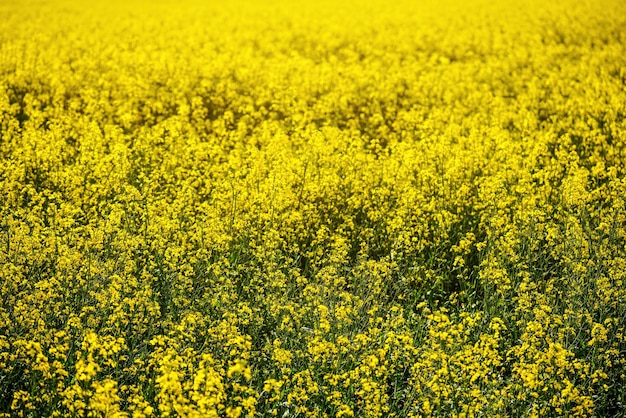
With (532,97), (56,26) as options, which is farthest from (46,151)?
(56,26)

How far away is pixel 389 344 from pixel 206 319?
1212 millimetres

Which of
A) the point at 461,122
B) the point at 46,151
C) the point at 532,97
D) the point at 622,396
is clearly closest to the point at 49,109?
the point at 46,151

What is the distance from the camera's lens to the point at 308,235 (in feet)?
21.8

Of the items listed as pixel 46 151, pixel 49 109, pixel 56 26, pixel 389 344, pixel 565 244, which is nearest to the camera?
pixel 389 344

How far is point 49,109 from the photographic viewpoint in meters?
9.62

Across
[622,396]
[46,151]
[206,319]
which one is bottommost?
[622,396]

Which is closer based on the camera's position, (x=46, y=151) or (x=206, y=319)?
(x=206, y=319)

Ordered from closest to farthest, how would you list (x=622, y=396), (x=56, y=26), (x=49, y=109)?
1. (x=622, y=396)
2. (x=49, y=109)
3. (x=56, y=26)

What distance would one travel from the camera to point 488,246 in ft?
20.7

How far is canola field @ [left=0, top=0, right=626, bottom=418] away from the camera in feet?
14.8

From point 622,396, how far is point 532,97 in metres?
6.94

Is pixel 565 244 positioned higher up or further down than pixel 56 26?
further down

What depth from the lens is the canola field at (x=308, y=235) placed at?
450cm

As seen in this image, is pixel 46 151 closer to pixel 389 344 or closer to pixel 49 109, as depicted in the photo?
pixel 49 109
